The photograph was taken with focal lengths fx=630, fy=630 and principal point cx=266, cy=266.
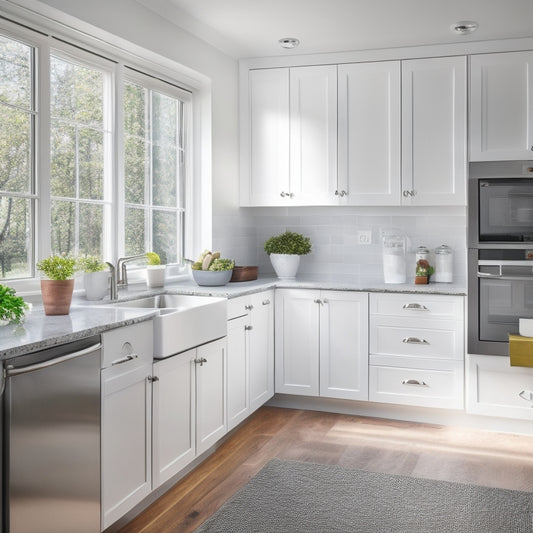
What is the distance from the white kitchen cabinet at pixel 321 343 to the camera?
4066 millimetres

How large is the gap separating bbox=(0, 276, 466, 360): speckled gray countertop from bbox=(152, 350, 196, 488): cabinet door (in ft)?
1.15

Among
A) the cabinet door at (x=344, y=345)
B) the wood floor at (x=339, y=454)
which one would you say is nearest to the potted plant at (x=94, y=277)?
the wood floor at (x=339, y=454)

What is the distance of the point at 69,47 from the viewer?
9.93ft

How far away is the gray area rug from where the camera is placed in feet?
8.29

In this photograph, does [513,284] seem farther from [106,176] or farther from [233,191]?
[106,176]

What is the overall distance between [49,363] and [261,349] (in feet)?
7.06

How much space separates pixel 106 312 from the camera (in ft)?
8.61

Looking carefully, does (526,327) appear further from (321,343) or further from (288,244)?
(288,244)

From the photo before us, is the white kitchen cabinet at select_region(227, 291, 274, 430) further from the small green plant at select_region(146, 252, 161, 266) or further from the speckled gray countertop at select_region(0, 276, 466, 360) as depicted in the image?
the small green plant at select_region(146, 252, 161, 266)

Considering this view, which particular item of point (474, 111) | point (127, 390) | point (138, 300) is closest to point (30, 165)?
point (138, 300)

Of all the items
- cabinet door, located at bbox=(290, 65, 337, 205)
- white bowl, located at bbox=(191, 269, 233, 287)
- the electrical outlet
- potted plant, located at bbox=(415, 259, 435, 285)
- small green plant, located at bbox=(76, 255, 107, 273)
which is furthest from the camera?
the electrical outlet

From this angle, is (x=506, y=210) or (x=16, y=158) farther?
(x=506, y=210)

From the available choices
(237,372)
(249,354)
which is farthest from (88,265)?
(249,354)

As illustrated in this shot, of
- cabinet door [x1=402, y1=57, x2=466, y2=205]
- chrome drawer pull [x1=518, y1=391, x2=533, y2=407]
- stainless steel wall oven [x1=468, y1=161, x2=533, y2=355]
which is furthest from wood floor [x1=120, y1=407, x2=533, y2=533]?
cabinet door [x1=402, y1=57, x2=466, y2=205]
